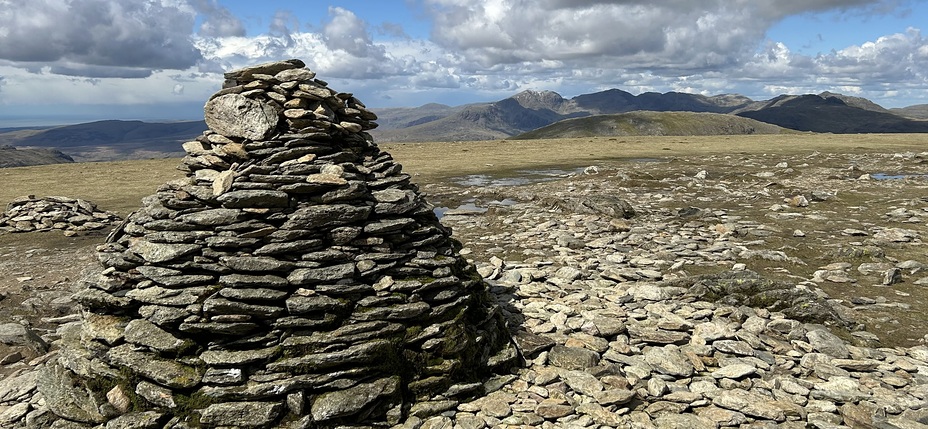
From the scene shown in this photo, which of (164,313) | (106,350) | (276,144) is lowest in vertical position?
(106,350)

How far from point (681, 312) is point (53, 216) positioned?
101 feet

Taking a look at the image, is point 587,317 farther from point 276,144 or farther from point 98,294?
point 98,294

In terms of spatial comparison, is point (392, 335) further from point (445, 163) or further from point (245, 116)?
point (445, 163)

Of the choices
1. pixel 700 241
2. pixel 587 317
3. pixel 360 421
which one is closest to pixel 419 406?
pixel 360 421

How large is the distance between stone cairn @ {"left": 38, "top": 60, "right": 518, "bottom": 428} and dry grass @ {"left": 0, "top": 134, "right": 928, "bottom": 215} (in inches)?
1108

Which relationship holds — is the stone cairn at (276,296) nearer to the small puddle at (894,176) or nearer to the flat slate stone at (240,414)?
the flat slate stone at (240,414)

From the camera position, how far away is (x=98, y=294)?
10328mm

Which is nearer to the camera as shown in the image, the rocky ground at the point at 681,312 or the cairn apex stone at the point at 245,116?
the rocky ground at the point at 681,312

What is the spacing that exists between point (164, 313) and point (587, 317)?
379 inches

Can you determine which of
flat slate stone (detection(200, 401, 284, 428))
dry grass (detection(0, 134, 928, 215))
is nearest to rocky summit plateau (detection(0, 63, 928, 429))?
flat slate stone (detection(200, 401, 284, 428))

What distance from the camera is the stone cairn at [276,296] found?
9.34 m

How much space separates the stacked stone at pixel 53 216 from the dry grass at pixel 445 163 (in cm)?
488

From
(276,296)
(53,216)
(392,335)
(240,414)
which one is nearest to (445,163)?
(53,216)

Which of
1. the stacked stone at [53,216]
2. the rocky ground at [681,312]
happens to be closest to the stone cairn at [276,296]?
the rocky ground at [681,312]
